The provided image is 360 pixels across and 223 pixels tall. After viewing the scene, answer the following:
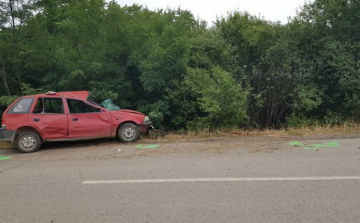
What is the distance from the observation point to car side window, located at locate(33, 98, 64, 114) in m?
8.61

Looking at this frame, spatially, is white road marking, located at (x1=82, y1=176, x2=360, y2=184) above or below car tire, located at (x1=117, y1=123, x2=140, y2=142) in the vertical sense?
below

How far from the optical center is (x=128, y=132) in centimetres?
905

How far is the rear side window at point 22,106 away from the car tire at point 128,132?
2.77 m

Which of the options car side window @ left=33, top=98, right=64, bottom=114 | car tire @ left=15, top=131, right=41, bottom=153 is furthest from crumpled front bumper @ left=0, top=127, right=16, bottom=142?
car side window @ left=33, top=98, right=64, bottom=114

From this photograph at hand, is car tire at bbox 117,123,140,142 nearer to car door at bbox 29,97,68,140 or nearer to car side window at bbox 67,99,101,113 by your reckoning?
car side window at bbox 67,99,101,113

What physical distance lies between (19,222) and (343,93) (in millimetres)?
13091

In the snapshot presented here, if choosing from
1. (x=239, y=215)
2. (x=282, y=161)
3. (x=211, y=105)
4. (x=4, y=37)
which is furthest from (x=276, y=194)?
(x=4, y=37)

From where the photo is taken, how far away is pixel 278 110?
44.2 ft

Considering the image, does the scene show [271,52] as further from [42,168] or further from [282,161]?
[42,168]

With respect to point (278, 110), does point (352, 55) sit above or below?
above

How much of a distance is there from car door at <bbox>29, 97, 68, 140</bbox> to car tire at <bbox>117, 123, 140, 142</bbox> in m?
1.63

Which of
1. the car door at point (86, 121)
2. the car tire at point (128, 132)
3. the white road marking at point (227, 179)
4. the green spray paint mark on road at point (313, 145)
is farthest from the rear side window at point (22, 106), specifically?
the green spray paint mark on road at point (313, 145)

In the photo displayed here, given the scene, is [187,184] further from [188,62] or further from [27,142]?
[188,62]

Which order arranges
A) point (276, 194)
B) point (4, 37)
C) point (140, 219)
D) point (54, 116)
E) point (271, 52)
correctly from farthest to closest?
point (271, 52), point (4, 37), point (54, 116), point (276, 194), point (140, 219)
